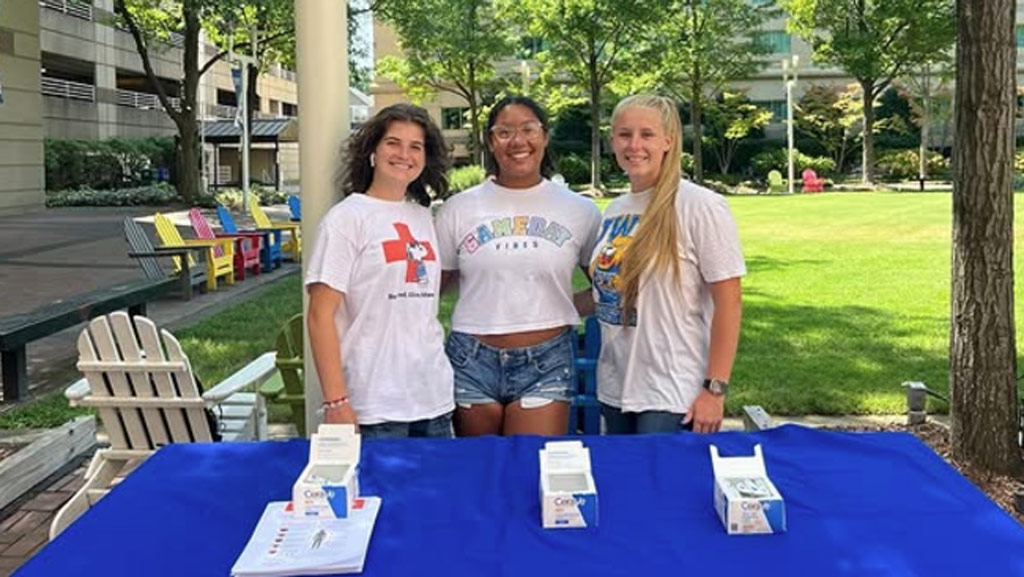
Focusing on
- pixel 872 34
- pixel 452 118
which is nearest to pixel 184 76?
pixel 872 34

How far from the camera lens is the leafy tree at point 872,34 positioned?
37844 millimetres

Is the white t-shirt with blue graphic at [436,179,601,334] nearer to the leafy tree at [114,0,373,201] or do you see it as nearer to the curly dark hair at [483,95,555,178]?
the curly dark hair at [483,95,555,178]

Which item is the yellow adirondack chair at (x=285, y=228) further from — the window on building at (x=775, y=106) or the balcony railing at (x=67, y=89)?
the window on building at (x=775, y=106)

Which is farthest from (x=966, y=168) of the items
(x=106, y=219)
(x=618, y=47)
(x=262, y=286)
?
(x=618, y=47)

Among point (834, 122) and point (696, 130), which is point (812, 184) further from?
point (834, 122)

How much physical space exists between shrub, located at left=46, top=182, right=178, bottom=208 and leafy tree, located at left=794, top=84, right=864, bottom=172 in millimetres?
33744

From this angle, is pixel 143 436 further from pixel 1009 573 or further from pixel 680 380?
pixel 1009 573

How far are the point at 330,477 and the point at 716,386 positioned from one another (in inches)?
50.5

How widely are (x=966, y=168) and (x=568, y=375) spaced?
8.30 ft

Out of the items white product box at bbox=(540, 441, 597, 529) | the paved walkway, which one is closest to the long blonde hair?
white product box at bbox=(540, 441, 597, 529)

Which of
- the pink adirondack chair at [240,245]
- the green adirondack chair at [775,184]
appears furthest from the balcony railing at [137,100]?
the pink adirondack chair at [240,245]

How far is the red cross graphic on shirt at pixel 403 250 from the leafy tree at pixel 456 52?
31.8 meters

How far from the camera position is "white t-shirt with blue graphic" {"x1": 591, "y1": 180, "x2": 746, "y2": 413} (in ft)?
9.53

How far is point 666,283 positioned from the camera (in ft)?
9.58
